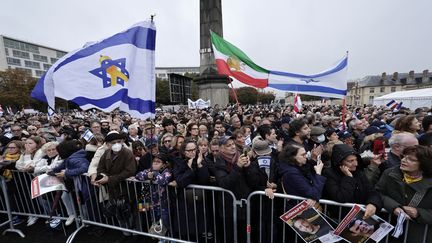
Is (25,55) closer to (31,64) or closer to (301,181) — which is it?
(31,64)

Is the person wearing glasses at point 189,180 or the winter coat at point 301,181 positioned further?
the person wearing glasses at point 189,180

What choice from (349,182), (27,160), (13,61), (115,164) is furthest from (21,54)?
(349,182)

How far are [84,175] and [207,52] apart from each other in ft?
59.4

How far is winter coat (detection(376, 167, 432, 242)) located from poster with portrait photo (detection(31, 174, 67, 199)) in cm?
478

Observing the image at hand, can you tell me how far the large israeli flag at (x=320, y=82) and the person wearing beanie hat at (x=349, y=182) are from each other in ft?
11.1

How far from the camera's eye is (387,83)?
63031 mm

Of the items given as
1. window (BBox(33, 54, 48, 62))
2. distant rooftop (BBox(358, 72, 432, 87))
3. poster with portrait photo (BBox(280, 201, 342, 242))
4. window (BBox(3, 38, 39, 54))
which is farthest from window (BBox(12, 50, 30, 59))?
distant rooftop (BBox(358, 72, 432, 87))

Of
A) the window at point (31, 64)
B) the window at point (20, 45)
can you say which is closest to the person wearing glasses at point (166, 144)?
the window at point (20, 45)

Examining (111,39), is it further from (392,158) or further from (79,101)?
(392,158)

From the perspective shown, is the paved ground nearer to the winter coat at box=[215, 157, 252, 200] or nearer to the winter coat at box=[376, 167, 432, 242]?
the winter coat at box=[215, 157, 252, 200]

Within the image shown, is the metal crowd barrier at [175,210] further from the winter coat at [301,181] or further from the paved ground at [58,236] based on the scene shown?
the winter coat at [301,181]

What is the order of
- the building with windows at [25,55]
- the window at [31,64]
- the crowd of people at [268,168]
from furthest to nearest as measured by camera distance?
1. the window at [31,64]
2. the building with windows at [25,55]
3. the crowd of people at [268,168]

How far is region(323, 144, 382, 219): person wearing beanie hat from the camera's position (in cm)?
242

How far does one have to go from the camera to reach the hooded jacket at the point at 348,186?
7.92 ft
